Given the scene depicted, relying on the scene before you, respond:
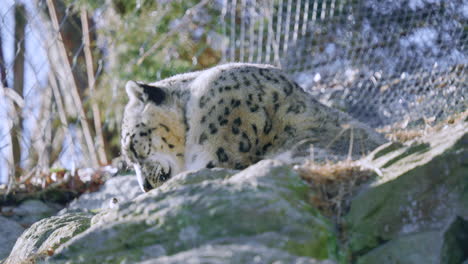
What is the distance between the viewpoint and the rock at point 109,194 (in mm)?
6785

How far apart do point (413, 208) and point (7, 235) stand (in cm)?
327

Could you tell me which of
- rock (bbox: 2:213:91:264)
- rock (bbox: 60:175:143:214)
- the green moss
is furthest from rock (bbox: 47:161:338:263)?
rock (bbox: 60:175:143:214)

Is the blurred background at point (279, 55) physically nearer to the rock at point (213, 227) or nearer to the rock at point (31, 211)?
the rock at point (31, 211)

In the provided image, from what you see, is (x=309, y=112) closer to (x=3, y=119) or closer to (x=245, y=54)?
(x=3, y=119)

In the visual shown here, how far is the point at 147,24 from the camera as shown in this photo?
1141 cm

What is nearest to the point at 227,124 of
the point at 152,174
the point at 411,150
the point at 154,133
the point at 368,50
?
the point at 154,133

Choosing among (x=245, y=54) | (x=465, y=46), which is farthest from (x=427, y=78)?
(x=245, y=54)

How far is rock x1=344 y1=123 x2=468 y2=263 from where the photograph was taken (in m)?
2.69

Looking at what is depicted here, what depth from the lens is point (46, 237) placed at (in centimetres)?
412

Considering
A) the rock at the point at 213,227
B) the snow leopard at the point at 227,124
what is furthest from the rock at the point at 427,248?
the snow leopard at the point at 227,124

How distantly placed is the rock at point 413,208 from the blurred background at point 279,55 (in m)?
2.71

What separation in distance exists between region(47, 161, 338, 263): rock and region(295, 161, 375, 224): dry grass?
0.08 metres

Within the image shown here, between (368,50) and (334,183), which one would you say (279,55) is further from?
(334,183)

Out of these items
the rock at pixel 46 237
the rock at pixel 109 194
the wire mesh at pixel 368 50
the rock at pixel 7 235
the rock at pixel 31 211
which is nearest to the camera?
the rock at pixel 46 237
